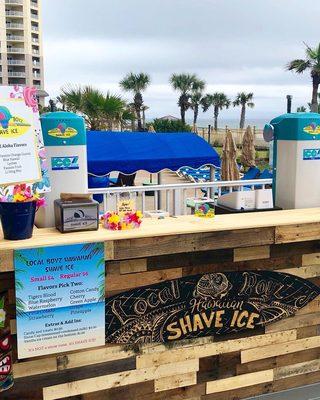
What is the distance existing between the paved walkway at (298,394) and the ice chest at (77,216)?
1.67 meters

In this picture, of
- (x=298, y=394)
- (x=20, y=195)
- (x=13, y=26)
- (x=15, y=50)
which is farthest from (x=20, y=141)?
(x=13, y=26)

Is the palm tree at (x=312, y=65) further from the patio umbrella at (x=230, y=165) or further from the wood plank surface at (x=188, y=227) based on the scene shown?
the wood plank surface at (x=188, y=227)

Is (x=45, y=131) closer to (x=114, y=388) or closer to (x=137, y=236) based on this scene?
(x=137, y=236)

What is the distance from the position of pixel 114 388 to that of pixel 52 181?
1.46 m

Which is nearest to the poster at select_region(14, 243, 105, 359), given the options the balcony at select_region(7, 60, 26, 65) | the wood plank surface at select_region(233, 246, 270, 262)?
the wood plank surface at select_region(233, 246, 270, 262)

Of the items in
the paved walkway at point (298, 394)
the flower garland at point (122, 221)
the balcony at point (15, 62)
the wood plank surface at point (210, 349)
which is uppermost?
the balcony at point (15, 62)

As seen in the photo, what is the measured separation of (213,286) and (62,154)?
4.61ft

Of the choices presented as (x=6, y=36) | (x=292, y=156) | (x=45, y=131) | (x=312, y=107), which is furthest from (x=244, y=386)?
(x=6, y=36)

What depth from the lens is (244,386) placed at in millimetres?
3213

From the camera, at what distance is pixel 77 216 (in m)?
2.70

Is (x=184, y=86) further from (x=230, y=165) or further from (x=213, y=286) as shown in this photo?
(x=213, y=286)

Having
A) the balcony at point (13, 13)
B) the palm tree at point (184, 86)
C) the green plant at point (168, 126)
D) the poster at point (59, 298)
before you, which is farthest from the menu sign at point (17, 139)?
the balcony at point (13, 13)

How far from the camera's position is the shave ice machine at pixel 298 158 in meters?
3.55

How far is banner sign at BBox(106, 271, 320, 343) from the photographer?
282 centimetres
